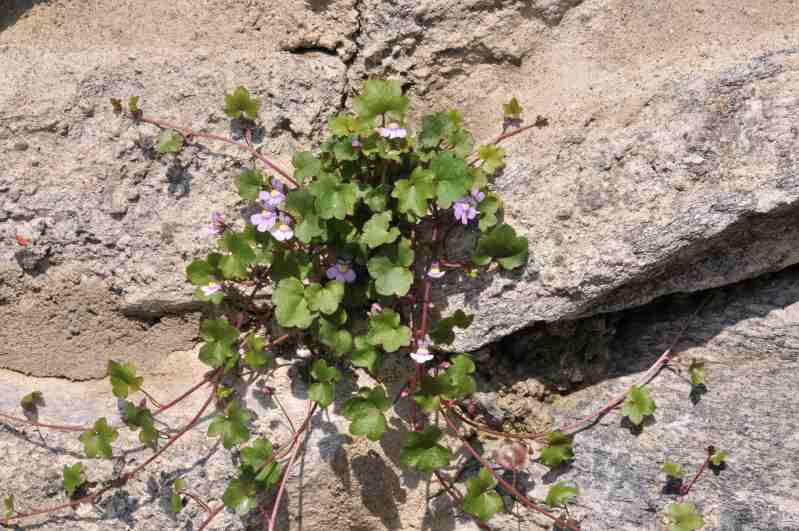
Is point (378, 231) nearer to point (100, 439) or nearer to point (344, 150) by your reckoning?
point (344, 150)

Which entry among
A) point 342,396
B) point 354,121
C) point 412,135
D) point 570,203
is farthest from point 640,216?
point 342,396

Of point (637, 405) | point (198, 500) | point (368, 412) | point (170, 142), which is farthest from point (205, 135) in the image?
point (637, 405)

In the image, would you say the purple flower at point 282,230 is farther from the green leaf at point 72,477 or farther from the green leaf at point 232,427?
the green leaf at point 72,477

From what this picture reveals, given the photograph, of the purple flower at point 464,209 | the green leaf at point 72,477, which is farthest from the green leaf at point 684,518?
the green leaf at point 72,477

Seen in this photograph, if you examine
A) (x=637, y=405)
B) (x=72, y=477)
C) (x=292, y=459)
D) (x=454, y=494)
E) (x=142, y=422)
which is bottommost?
(x=454, y=494)

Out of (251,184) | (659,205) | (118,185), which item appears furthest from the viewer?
(118,185)

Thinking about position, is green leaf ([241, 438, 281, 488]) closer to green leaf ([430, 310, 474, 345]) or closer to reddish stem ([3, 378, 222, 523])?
reddish stem ([3, 378, 222, 523])

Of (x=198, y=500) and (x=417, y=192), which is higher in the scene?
(x=417, y=192)
